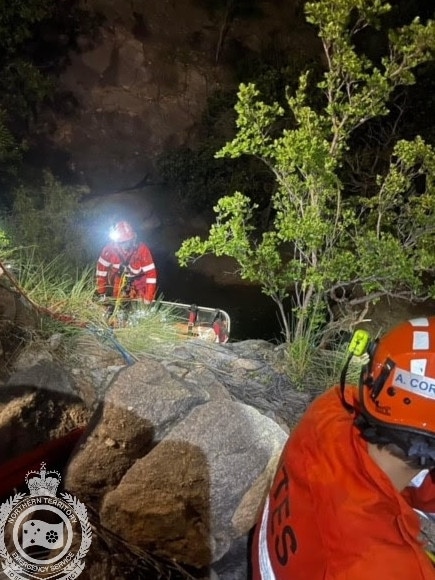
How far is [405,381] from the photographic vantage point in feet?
4.63

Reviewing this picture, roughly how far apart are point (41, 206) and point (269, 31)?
10025mm

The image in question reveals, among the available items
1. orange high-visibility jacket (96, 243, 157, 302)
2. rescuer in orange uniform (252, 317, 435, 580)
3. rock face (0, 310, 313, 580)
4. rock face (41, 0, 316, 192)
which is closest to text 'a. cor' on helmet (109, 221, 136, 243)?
orange high-visibility jacket (96, 243, 157, 302)

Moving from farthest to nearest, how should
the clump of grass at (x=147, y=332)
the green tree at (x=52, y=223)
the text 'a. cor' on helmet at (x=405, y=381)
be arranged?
the green tree at (x=52, y=223) → the clump of grass at (x=147, y=332) → the text 'a. cor' on helmet at (x=405, y=381)

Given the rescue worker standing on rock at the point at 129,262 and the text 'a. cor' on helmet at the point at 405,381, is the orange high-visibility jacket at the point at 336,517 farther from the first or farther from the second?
the rescue worker standing on rock at the point at 129,262

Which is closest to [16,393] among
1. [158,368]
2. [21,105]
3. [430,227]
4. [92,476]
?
[92,476]

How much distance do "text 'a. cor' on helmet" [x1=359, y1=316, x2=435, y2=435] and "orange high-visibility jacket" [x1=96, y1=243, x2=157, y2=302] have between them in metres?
5.44

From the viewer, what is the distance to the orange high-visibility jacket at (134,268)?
6.82 metres

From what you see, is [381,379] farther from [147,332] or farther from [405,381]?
[147,332]

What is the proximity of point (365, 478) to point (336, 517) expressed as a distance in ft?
0.44

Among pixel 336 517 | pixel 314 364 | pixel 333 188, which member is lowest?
pixel 314 364

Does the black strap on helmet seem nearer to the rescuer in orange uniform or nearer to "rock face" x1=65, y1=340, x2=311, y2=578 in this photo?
the rescuer in orange uniform

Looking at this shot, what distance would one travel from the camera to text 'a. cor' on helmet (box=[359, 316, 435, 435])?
1386 millimetres

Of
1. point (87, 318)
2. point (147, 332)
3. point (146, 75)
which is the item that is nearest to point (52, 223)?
point (87, 318)

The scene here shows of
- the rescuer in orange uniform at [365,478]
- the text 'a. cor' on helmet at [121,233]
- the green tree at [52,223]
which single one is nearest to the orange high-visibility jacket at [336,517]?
the rescuer in orange uniform at [365,478]
